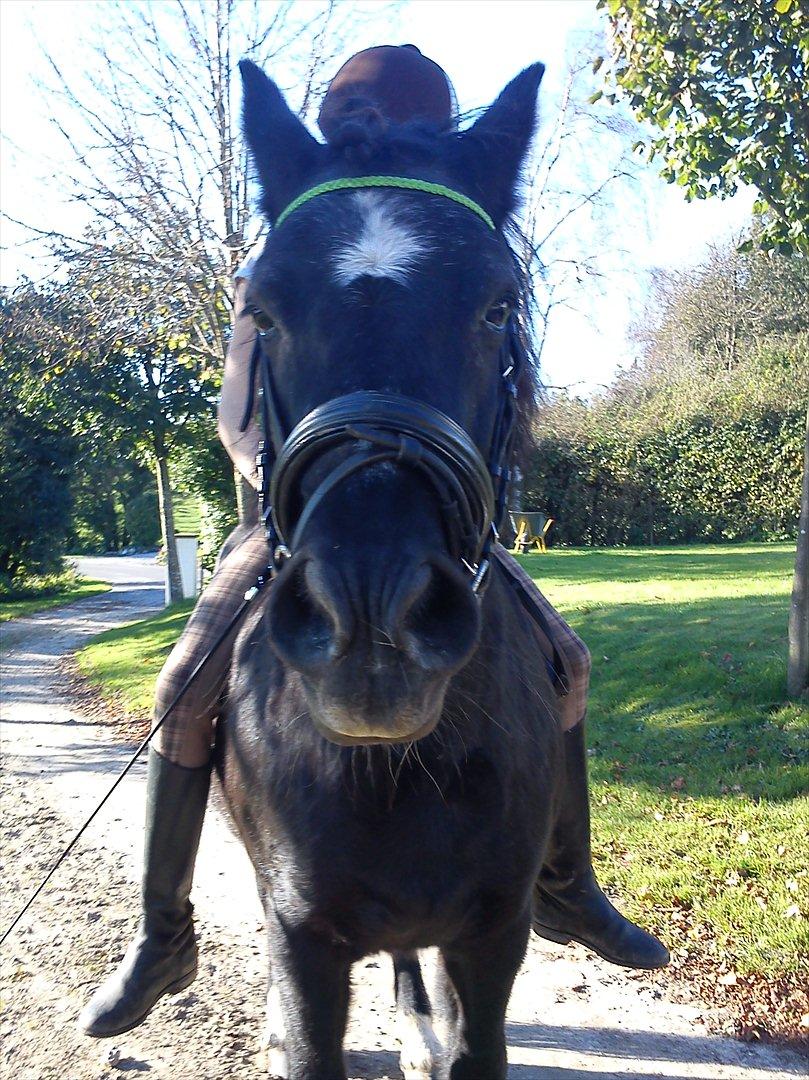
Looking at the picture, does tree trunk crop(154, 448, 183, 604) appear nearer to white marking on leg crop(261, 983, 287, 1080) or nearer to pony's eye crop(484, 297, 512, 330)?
white marking on leg crop(261, 983, 287, 1080)

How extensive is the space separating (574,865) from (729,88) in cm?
554

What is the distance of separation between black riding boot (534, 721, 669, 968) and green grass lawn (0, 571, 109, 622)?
22.4 meters

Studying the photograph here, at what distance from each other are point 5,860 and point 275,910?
4.44 m

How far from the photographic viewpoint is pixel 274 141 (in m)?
2.64

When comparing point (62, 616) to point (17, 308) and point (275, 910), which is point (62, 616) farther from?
point (275, 910)

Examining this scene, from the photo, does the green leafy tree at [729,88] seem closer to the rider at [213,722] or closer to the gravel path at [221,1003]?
the rider at [213,722]

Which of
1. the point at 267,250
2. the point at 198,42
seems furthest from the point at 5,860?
the point at 198,42

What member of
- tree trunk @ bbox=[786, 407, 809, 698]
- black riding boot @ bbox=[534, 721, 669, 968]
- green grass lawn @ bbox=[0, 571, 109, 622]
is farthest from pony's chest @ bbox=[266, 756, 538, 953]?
green grass lawn @ bbox=[0, 571, 109, 622]

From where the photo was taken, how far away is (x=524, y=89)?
107 inches

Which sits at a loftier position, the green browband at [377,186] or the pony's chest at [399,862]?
the green browband at [377,186]

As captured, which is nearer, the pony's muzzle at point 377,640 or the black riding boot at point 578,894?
the pony's muzzle at point 377,640

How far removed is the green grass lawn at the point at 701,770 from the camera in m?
4.81

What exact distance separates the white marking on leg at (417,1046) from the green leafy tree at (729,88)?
5659 millimetres

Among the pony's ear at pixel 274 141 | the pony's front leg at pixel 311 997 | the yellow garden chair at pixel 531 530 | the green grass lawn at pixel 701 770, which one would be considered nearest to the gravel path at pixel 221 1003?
the green grass lawn at pixel 701 770
